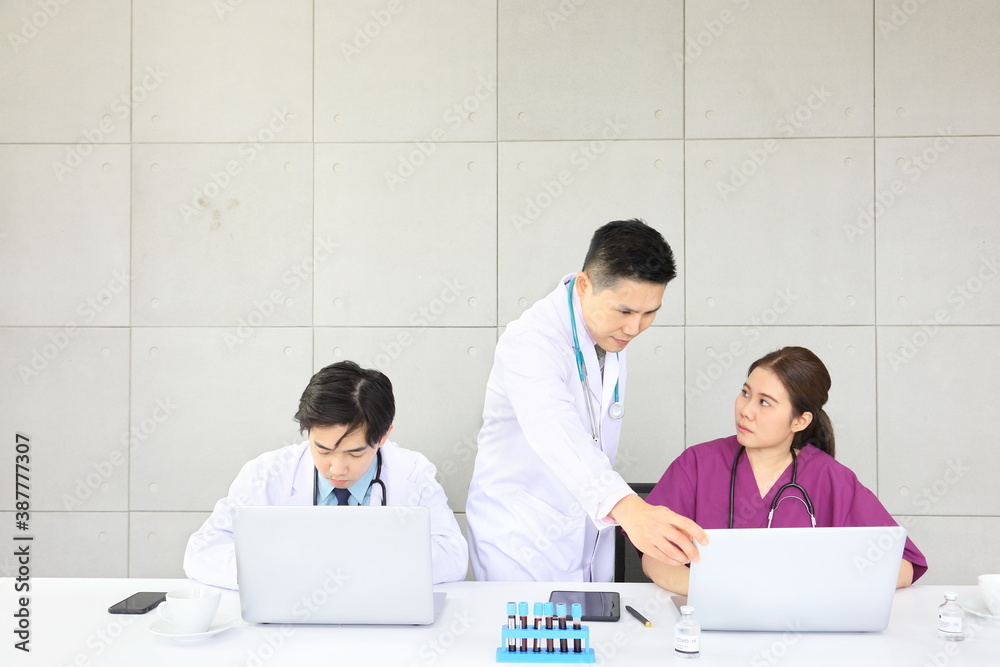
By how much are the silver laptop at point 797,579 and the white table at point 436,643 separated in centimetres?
4

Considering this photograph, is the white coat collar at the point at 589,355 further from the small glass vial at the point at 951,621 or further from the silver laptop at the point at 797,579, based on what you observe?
the small glass vial at the point at 951,621

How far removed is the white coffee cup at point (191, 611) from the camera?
1.47 metres

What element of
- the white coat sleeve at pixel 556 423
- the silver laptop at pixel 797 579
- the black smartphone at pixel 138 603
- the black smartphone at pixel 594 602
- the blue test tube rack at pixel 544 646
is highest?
the white coat sleeve at pixel 556 423

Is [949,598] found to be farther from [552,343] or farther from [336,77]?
[336,77]

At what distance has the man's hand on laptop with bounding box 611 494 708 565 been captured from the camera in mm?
1489

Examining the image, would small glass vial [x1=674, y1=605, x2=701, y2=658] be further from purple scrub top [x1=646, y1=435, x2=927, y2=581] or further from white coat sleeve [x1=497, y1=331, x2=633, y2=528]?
purple scrub top [x1=646, y1=435, x2=927, y2=581]

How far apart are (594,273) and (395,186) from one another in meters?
1.30

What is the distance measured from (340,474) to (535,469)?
513 millimetres

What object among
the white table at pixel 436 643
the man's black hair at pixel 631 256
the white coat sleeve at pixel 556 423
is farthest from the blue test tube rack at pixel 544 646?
the man's black hair at pixel 631 256

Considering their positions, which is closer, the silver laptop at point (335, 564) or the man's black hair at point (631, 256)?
the silver laptop at point (335, 564)

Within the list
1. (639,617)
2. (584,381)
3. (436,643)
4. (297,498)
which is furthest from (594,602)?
(297,498)

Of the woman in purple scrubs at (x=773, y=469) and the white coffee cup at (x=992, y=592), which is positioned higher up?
the woman in purple scrubs at (x=773, y=469)

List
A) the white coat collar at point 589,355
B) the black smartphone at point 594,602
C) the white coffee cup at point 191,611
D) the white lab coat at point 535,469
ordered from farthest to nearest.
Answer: the white coat collar at point 589,355
the white lab coat at point 535,469
the black smartphone at point 594,602
the white coffee cup at point 191,611

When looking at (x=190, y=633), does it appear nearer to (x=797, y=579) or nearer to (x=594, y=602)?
(x=594, y=602)
